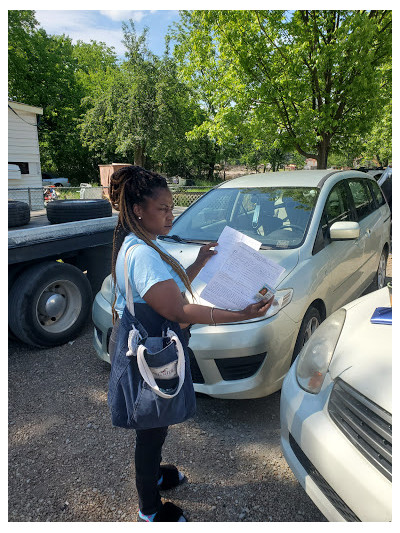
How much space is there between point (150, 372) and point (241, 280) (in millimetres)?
538

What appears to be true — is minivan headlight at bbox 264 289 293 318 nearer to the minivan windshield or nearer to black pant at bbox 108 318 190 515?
the minivan windshield

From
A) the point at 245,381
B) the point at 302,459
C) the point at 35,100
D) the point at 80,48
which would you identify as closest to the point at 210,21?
the point at 245,381

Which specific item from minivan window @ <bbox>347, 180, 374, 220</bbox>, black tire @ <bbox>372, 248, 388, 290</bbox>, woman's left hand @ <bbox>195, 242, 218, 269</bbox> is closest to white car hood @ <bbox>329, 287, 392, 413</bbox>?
woman's left hand @ <bbox>195, 242, 218, 269</bbox>

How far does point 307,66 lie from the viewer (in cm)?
876

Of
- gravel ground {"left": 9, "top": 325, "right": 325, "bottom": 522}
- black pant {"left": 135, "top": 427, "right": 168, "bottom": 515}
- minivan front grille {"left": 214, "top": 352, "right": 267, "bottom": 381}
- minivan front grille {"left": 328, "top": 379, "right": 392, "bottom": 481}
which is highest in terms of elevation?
minivan front grille {"left": 328, "top": 379, "right": 392, "bottom": 481}

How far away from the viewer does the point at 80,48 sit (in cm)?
3594

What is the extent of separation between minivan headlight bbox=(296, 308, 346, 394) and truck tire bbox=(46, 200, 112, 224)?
10.3 feet

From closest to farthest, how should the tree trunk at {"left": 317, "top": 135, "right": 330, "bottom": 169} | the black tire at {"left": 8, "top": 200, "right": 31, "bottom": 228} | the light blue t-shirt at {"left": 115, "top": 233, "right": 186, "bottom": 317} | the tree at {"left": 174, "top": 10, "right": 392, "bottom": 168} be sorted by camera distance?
1. the light blue t-shirt at {"left": 115, "top": 233, "right": 186, "bottom": 317}
2. the black tire at {"left": 8, "top": 200, "right": 31, "bottom": 228}
3. the tree at {"left": 174, "top": 10, "right": 392, "bottom": 168}
4. the tree trunk at {"left": 317, "top": 135, "right": 330, "bottom": 169}

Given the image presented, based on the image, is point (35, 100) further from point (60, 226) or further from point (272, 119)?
point (60, 226)

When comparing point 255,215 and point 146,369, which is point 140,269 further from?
point 255,215

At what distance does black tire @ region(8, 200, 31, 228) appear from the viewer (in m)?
3.79

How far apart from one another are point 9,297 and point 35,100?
28.3 metres

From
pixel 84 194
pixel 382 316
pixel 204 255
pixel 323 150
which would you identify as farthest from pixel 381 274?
pixel 84 194

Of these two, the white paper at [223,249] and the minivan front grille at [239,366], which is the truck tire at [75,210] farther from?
the white paper at [223,249]
